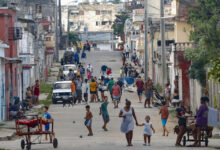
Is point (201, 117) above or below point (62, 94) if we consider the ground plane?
above

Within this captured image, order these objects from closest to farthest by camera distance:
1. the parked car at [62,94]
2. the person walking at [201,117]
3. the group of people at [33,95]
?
the person walking at [201,117], the group of people at [33,95], the parked car at [62,94]

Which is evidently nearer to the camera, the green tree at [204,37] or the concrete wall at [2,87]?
the green tree at [204,37]

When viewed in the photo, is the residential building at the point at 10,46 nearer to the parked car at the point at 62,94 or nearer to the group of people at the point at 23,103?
the group of people at the point at 23,103

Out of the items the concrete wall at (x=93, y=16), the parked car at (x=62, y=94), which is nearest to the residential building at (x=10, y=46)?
the parked car at (x=62, y=94)

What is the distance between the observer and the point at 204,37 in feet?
79.7

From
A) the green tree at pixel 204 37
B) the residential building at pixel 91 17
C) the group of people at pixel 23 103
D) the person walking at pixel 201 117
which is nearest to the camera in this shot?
the person walking at pixel 201 117

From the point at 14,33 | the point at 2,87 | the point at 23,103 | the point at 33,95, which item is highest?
the point at 14,33

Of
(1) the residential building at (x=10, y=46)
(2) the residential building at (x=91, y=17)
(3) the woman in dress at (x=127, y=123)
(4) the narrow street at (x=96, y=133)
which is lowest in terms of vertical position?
(4) the narrow street at (x=96, y=133)

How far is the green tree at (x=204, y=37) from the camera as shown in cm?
2330

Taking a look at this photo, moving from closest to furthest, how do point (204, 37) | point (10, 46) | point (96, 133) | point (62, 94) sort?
point (204, 37) → point (96, 133) → point (10, 46) → point (62, 94)

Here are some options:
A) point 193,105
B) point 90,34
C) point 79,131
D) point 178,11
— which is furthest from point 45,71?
point 90,34

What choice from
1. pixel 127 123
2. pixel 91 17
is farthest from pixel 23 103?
pixel 91 17

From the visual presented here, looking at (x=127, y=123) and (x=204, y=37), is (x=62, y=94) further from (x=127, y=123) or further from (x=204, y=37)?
(x=127, y=123)

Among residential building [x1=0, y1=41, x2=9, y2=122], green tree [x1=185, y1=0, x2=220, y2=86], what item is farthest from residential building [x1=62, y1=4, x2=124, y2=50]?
green tree [x1=185, y1=0, x2=220, y2=86]
